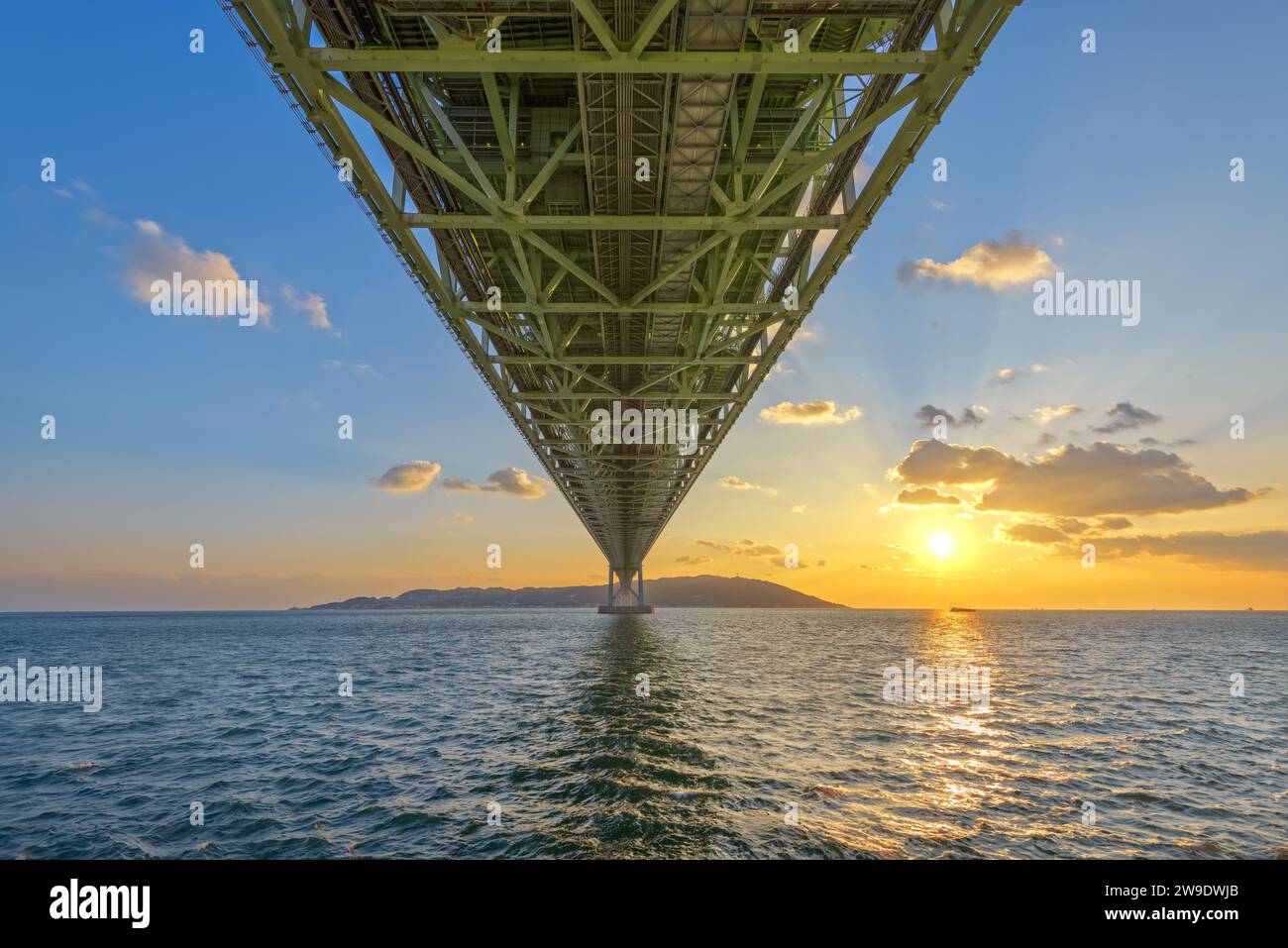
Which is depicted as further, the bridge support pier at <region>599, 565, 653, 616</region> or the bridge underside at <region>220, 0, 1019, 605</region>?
the bridge support pier at <region>599, 565, 653, 616</region>

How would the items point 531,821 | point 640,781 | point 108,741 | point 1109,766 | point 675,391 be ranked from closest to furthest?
point 531,821 < point 640,781 < point 1109,766 < point 108,741 < point 675,391

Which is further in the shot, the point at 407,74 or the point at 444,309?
the point at 444,309

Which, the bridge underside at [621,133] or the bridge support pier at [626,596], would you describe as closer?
the bridge underside at [621,133]

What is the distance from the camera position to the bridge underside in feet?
30.9

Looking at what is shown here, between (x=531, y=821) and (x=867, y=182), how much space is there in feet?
45.4

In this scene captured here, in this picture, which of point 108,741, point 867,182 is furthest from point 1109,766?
point 108,741

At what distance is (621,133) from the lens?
38.4 ft

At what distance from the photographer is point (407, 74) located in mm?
11359

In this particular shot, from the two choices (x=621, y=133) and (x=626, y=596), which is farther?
(x=626, y=596)

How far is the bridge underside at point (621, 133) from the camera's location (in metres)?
9.41

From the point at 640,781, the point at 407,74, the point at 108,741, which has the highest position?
the point at 407,74

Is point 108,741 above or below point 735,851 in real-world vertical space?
below

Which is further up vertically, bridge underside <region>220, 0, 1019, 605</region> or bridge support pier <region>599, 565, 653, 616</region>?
bridge underside <region>220, 0, 1019, 605</region>
